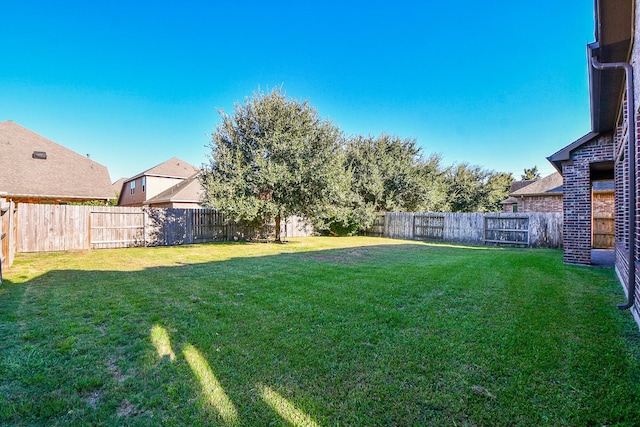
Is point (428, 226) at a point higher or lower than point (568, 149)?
lower

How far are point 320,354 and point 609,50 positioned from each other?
5503 millimetres

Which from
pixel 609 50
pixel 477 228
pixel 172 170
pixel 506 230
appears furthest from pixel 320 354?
pixel 172 170

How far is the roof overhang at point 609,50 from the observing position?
12.2 ft

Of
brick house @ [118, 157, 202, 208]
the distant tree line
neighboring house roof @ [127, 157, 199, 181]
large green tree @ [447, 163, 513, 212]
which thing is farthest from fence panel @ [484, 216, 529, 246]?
neighboring house roof @ [127, 157, 199, 181]

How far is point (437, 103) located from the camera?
17.2 meters

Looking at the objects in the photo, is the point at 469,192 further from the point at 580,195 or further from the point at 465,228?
the point at 580,195

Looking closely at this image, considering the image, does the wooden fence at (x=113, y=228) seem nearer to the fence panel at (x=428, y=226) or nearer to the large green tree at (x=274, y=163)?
the large green tree at (x=274, y=163)

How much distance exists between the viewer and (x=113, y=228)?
12156 millimetres

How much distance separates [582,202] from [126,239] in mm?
14741

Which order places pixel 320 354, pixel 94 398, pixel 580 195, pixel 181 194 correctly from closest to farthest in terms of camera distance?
pixel 94 398 < pixel 320 354 < pixel 580 195 < pixel 181 194

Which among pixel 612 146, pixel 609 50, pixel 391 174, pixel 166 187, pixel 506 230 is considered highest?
pixel 391 174

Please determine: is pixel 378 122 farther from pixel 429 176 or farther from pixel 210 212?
pixel 210 212

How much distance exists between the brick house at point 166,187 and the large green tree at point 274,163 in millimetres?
8068

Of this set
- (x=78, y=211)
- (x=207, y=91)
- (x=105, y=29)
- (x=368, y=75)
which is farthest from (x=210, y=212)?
(x=368, y=75)
